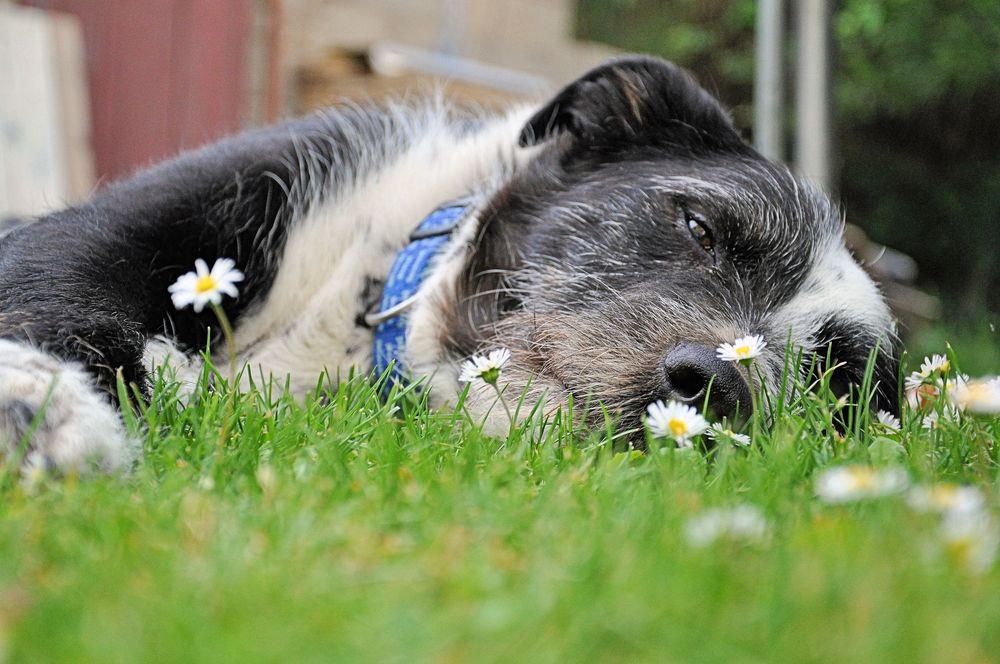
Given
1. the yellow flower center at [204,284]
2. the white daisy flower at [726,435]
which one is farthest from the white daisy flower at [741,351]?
the yellow flower center at [204,284]

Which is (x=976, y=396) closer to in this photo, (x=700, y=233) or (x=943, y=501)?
(x=943, y=501)

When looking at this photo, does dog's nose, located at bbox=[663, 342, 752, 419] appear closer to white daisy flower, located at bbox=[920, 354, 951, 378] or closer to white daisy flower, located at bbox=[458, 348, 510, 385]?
white daisy flower, located at bbox=[458, 348, 510, 385]

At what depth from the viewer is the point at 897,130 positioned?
10492 millimetres

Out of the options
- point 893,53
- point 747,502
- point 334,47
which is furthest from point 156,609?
point 893,53

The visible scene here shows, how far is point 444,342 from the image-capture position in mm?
2881

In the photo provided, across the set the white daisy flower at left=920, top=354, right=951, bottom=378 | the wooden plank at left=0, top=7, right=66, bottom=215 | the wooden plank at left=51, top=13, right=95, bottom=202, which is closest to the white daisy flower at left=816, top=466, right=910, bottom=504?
the white daisy flower at left=920, top=354, right=951, bottom=378

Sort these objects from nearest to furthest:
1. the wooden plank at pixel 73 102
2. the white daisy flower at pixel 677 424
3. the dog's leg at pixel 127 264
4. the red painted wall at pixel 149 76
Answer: the dog's leg at pixel 127 264, the white daisy flower at pixel 677 424, the wooden plank at pixel 73 102, the red painted wall at pixel 149 76

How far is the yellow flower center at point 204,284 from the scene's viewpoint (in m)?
2.37

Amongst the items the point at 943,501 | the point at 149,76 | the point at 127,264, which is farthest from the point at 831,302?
the point at 149,76

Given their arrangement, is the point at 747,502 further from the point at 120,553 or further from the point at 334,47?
the point at 334,47

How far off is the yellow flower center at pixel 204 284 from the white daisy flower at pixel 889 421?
60.0 inches

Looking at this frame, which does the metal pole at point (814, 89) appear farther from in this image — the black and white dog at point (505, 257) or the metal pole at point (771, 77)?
the black and white dog at point (505, 257)

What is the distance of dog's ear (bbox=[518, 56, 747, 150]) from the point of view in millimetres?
3152

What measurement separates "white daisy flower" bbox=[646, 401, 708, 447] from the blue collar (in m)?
0.96
